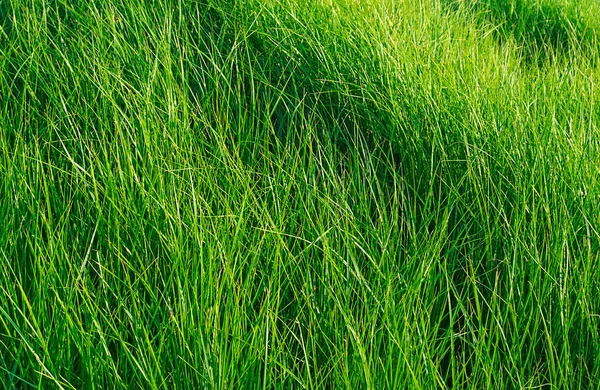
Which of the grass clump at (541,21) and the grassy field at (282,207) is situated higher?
the grass clump at (541,21)

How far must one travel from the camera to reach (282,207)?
1607 millimetres

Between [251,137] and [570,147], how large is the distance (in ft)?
2.67

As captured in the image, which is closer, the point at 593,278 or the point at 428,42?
the point at 593,278

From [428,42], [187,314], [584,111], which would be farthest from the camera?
[428,42]

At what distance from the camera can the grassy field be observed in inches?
50.3

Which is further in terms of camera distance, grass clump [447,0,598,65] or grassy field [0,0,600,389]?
grass clump [447,0,598,65]

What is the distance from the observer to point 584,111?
2.12 metres

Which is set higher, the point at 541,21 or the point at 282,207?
the point at 541,21

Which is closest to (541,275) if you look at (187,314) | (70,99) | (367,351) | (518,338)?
(518,338)

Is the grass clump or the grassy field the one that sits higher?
the grass clump

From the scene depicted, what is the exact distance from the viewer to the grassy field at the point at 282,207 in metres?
1.28

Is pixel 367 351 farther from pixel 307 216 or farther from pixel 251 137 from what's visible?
pixel 251 137

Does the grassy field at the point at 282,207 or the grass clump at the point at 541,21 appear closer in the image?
the grassy field at the point at 282,207

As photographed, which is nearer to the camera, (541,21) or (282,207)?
(282,207)
